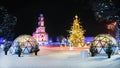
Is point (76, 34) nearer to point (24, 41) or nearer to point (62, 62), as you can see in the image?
point (24, 41)

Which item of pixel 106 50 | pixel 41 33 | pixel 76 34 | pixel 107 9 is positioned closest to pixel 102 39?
pixel 107 9

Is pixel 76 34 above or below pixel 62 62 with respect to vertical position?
above

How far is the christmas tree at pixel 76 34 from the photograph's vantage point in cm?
2523

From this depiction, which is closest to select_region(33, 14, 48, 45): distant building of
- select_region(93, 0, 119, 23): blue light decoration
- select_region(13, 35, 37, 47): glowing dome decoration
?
select_region(13, 35, 37, 47): glowing dome decoration

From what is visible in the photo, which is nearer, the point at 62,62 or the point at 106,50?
the point at 62,62

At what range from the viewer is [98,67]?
37.1 feet

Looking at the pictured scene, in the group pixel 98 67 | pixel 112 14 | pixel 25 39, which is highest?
pixel 112 14

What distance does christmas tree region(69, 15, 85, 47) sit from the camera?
993 inches

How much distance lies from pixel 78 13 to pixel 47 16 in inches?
102

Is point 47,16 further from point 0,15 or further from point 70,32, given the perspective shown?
point 0,15

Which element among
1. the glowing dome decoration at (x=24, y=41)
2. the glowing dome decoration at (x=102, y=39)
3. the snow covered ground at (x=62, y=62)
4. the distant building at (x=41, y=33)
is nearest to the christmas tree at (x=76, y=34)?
the distant building at (x=41, y=33)

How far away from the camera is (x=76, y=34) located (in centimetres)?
2536

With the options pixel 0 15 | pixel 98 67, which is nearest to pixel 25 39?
pixel 0 15

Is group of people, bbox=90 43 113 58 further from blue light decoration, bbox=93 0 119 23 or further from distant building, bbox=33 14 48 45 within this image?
distant building, bbox=33 14 48 45
